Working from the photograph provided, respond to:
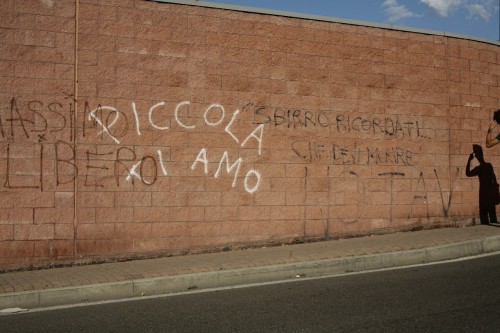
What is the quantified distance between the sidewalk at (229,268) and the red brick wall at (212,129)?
27.5 inches

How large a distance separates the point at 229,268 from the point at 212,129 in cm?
275

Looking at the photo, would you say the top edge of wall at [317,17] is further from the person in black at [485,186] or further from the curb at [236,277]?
the curb at [236,277]

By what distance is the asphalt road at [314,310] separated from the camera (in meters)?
5.67

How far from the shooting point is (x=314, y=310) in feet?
20.5

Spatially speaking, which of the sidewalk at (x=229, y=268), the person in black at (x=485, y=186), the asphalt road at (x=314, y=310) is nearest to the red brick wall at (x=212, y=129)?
the person in black at (x=485, y=186)

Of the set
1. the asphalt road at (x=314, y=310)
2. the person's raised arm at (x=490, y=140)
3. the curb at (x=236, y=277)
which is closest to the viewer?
the asphalt road at (x=314, y=310)

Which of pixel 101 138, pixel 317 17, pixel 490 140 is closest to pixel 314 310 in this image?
pixel 101 138

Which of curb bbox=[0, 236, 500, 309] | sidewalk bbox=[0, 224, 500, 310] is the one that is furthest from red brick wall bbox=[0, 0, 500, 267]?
curb bbox=[0, 236, 500, 309]

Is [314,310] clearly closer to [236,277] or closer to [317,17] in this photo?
[236,277]

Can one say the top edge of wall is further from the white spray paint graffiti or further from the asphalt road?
the asphalt road

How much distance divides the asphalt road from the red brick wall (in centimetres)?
268

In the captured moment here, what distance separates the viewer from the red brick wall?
9.06 m

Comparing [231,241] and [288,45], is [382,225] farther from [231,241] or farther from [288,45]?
[288,45]

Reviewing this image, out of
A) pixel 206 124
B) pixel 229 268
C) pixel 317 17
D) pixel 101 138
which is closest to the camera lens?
pixel 229 268
